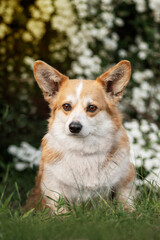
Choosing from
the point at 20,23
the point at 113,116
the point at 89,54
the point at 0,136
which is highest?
the point at 20,23

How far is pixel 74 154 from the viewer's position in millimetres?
2900

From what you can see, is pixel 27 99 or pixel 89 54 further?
pixel 27 99

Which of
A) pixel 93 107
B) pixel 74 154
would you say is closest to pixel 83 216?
pixel 74 154

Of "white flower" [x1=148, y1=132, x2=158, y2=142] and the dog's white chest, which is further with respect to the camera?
"white flower" [x1=148, y1=132, x2=158, y2=142]

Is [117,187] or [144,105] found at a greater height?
[144,105]

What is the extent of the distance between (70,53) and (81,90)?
3.22m

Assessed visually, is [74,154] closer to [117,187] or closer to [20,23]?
[117,187]

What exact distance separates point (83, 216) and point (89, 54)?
308 centimetres

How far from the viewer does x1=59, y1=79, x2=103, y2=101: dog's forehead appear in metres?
2.89

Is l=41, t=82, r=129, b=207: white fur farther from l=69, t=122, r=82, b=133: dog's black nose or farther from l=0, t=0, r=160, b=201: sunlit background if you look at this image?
l=0, t=0, r=160, b=201: sunlit background

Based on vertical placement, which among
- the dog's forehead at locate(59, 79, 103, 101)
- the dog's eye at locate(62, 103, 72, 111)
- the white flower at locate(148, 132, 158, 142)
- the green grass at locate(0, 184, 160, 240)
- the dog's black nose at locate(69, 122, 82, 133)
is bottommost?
the green grass at locate(0, 184, 160, 240)

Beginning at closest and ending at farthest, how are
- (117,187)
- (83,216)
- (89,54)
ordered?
(83,216) < (117,187) < (89,54)

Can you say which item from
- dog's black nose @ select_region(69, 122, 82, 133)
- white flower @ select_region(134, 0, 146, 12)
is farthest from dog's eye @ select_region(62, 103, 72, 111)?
white flower @ select_region(134, 0, 146, 12)

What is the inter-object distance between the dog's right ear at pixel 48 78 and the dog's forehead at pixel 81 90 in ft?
0.37
